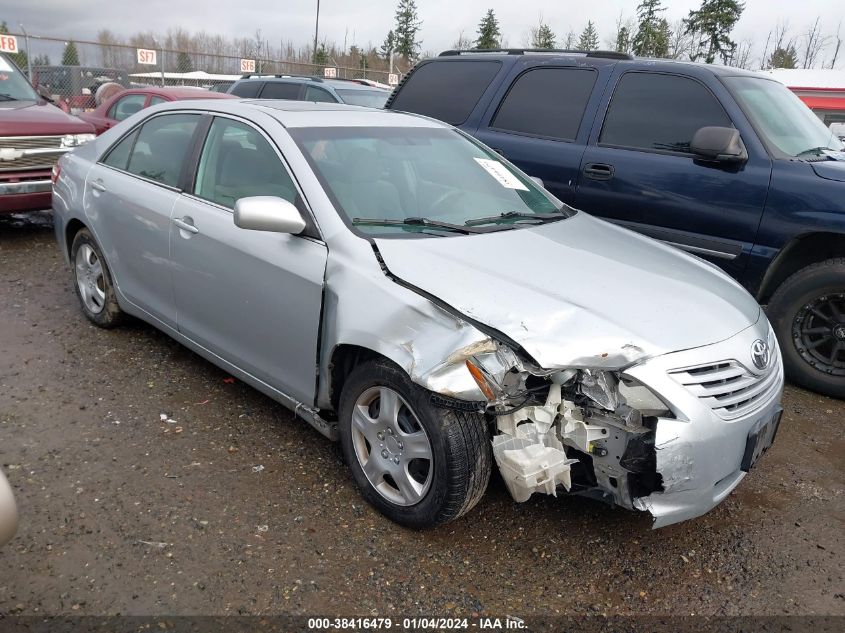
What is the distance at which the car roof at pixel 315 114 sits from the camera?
363 centimetres

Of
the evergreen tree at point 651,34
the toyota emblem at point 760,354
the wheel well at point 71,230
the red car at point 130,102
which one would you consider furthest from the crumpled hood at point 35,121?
the evergreen tree at point 651,34

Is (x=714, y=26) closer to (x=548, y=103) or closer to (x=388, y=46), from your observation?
(x=388, y=46)

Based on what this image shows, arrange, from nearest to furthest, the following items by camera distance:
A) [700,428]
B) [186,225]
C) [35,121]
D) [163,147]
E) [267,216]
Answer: [700,428], [267,216], [186,225], [163,147], [35,121]

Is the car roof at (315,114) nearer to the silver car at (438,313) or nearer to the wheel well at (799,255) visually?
the silver car at (438,313)

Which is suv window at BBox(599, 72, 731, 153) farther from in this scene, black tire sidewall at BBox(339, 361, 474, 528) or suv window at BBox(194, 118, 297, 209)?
black tire sidewall at BBox(339, 361, 474, 528)

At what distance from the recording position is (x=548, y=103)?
546 centimetres

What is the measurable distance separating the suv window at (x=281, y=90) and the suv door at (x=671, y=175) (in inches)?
234

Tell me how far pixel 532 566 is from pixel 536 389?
0.73 metres

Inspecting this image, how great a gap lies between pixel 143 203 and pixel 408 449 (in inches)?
91.3

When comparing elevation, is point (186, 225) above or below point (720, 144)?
below

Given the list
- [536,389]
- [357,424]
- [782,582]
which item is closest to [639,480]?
[536,389]

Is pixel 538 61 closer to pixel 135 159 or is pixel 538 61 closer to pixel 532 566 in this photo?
pixel 135 159

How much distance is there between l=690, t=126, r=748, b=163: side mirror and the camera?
4.44m

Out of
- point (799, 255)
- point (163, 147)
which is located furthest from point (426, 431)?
point (799, 255)
